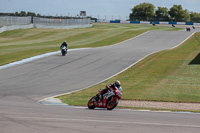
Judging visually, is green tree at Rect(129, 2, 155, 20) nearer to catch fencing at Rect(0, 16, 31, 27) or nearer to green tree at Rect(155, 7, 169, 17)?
green tree at Rect(155, 7, 169, 17)

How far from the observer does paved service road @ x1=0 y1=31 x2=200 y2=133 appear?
10.8 m

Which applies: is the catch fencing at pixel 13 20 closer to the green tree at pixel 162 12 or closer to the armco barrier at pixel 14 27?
the armco barrier at pixel 14 27

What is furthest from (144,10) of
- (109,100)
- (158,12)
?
(109,100)

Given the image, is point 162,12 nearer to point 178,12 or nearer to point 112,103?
point 178,12

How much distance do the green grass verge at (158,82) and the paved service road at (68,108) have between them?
1.67 metres

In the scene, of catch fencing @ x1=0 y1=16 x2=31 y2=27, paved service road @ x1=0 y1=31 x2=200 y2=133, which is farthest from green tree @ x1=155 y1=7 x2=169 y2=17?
paved service road @ x1=0 y1=31 x2=200 y2=133

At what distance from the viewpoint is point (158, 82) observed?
23672 mm

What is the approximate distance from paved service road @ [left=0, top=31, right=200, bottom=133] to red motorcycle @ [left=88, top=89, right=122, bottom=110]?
1.72 ft

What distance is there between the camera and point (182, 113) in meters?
14.7

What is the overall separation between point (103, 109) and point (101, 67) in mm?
15949

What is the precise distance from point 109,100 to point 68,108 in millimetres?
1916

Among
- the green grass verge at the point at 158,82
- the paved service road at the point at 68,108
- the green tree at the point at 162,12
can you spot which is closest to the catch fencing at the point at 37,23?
the paved service road at the point at 68,108

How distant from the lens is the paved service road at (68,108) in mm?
10805

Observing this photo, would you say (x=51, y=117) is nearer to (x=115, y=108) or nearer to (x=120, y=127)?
(x=120, y=127)
